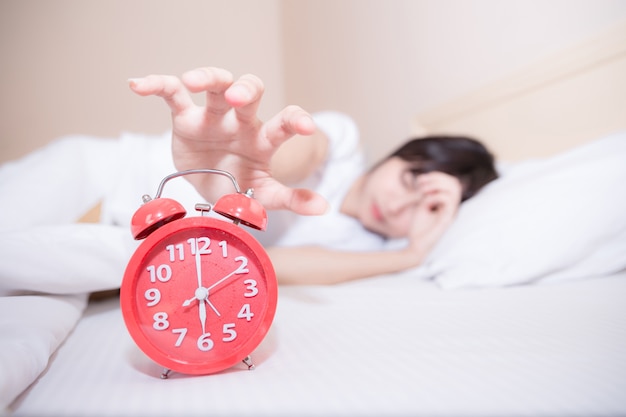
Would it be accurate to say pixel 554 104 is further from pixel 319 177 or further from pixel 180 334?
pixel 180 334

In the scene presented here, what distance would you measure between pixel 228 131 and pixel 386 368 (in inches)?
13.5

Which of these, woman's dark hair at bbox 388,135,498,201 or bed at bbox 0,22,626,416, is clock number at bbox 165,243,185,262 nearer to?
bed at bbox 0,22,626,416

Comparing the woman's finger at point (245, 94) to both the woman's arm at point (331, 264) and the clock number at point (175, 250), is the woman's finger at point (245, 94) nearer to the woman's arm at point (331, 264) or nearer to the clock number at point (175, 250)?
the clock number at point (175, 250)

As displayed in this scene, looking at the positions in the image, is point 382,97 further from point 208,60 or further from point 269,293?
point 269,293

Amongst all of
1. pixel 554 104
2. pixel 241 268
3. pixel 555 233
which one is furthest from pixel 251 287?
pixel 554 104

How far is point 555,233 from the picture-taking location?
31.6 inches

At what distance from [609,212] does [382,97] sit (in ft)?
3.77

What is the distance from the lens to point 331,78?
178 centimetres

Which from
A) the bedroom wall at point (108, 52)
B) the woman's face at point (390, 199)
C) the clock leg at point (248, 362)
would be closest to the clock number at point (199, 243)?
the clock leg at point (248, 362)

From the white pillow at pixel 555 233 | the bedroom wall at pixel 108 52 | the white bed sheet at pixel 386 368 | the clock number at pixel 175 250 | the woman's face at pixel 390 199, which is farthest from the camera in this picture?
the woman's face at pixel 390 199

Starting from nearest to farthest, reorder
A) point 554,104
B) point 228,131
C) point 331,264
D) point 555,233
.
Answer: point 228,131, point 555,233, point 331,264, point 554,104

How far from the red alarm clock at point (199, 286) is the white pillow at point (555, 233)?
49 centimetres

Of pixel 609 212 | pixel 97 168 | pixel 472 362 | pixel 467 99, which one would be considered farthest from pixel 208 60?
pixel 467 99

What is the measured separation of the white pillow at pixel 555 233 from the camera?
80 cm
